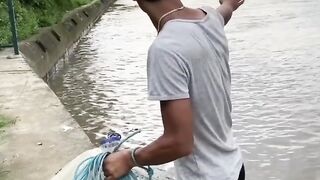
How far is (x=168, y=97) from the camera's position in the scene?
1.72 meters

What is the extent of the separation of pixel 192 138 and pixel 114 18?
18.1 m

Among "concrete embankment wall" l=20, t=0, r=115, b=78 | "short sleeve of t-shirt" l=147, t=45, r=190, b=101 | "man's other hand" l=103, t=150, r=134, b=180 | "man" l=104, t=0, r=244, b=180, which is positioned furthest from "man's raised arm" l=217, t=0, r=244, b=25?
"concrete embankment wall" l=20, t=0, r=115, b=78

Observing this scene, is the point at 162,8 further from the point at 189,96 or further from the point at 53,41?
the point at 53,41

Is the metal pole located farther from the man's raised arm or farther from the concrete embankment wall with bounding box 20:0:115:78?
the man's raised arm

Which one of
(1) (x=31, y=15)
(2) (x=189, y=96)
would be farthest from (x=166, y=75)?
(1) (x=31, y=15)

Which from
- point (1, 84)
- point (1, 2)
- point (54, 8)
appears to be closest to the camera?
point (1, 84)

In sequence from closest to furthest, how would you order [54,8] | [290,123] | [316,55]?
1. [290,123]
2. [316,55]
3. [54,8]

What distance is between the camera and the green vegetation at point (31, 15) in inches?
409

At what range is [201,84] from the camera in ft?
6.03

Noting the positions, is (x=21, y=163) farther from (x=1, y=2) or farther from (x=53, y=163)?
(x=1, y=2)

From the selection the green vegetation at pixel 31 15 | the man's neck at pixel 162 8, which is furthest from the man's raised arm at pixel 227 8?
the green vegetation at pixel 31 15

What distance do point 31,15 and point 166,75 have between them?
1099cm

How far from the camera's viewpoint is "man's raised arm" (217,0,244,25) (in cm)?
229

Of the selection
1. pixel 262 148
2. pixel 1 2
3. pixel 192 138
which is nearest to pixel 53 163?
pixel 262 148
